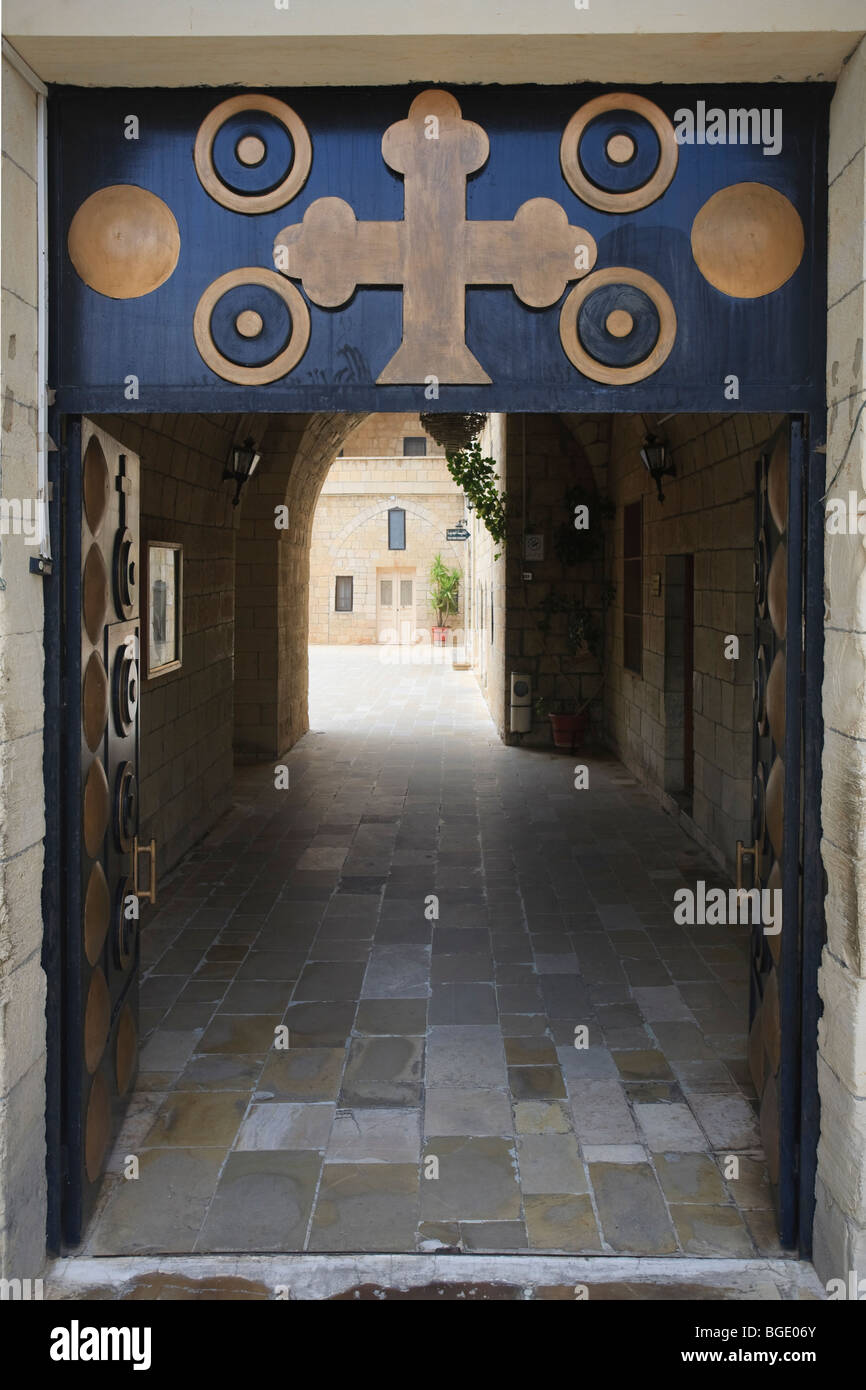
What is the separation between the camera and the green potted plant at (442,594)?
27516mm

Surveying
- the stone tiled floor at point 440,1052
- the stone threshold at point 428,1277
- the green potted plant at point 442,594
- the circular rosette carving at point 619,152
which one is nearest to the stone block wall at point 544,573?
the stone tiled floor at point 440,1052

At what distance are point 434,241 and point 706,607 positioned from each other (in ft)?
15.2

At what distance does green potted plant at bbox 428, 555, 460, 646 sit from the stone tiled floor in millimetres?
19574

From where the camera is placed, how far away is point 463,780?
992 centimetres

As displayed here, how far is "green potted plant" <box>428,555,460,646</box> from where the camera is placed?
27516 mm

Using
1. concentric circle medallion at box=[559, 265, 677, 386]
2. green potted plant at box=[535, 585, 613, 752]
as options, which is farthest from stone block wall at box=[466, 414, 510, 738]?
concentric circle medallion at box=[559, 265, 677, 386]

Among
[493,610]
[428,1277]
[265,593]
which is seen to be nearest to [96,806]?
[428,1277]

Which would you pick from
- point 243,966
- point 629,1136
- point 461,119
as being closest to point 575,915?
point 243,966

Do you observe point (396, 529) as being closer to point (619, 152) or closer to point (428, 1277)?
point (619, 152)

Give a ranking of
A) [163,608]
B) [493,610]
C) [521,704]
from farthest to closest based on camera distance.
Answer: [493,610]
[521,704]
[163,608]

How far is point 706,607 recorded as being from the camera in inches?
279

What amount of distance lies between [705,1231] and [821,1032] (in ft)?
2.25

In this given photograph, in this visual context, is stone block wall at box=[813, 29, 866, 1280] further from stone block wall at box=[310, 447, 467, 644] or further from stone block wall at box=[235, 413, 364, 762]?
stone block wall at box=[310, 447, 467, 644]

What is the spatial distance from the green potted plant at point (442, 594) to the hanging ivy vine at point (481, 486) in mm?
14801
